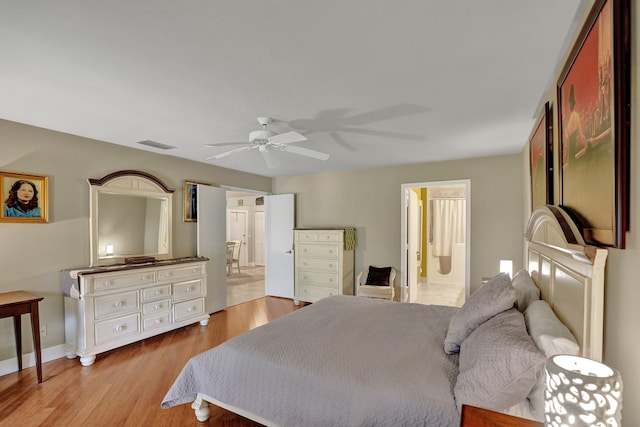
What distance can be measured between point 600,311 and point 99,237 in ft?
14.4

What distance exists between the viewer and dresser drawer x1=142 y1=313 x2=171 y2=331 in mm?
3643

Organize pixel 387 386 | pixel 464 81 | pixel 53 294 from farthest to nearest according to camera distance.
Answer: pixel 53 294
pixel 464 81
pixel 387 386

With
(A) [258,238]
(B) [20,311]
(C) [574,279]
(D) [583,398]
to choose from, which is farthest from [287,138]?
(A) [258,238]

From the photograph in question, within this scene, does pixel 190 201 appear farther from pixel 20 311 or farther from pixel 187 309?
pixel 20 311

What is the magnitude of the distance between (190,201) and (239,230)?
5.28 m

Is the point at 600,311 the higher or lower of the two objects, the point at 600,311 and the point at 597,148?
the lower

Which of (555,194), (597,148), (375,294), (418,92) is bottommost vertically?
(375,294)

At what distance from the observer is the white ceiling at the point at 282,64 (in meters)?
1.43

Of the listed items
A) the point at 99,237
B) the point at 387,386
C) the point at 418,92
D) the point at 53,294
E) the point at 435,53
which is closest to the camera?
the point at 387,386

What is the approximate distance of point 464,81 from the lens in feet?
6.91

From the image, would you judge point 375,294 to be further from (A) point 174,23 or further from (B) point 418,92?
(A) point 174,23

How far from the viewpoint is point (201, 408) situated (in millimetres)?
2160

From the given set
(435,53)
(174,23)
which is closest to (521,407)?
(435,53)

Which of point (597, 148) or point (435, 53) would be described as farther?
point (435, 53)
